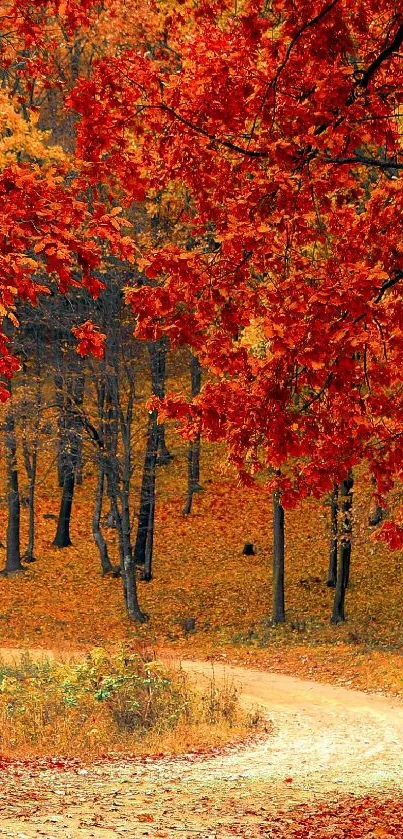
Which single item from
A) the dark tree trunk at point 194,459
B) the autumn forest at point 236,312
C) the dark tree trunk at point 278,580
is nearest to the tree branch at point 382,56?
the autumn forest at point 236,312

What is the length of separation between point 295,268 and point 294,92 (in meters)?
1.50

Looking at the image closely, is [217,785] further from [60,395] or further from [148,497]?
[148,497]

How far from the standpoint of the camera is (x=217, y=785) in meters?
10.0

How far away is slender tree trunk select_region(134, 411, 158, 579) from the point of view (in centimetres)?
2753

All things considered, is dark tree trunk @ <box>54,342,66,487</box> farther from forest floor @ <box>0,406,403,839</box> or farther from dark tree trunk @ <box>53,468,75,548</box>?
forest floor @ <box>0,406,403,839</box>

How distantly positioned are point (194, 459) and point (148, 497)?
8.34 meters

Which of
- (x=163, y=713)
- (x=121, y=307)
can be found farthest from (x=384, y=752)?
(x=121, y=307)

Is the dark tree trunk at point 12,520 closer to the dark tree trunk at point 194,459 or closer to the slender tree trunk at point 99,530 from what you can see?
the slender tree trunk at point 99,530

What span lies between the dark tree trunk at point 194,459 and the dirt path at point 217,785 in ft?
60.6

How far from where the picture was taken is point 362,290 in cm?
676

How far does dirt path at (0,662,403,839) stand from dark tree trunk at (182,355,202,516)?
18475 millimetres

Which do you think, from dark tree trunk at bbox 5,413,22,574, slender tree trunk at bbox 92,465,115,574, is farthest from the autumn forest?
dark tree trunk at bbox 5,413,22,574

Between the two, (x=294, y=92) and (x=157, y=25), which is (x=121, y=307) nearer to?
(x=157, y=25)

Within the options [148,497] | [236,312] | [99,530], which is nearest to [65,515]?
[99,530]
